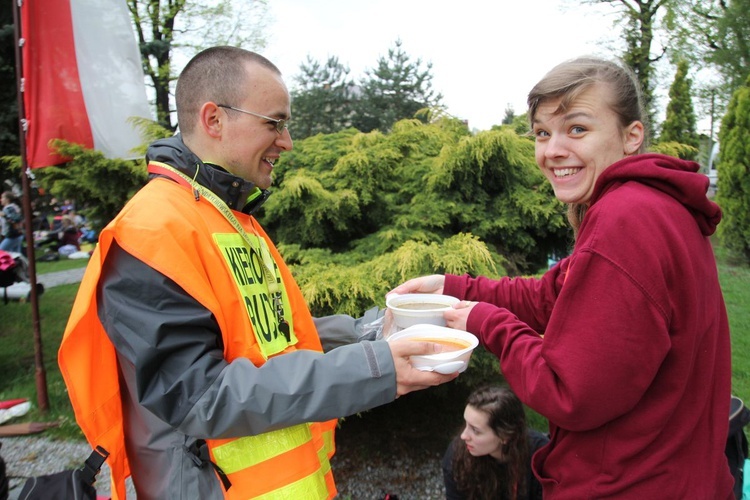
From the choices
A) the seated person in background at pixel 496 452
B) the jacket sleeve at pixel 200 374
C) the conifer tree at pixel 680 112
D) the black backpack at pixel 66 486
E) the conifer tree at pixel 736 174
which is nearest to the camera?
the jacket sleeve at pixel 200 374

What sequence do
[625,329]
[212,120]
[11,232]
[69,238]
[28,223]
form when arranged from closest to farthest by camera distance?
1. [625,329]
2. [212,120]
3. [28,223]
4. [11,232]
5. [69,238]

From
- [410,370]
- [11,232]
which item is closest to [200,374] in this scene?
[410,370]

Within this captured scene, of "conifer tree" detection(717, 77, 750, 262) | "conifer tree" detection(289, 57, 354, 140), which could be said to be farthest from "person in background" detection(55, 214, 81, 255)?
"conifer tree" detection(717, 77, 750, 262)

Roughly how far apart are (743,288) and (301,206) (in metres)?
9.03

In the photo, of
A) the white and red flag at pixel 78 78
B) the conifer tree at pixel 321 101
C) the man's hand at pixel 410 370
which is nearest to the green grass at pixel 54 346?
the white and red flag at pixel 78 78

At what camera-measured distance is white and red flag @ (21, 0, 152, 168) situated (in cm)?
510

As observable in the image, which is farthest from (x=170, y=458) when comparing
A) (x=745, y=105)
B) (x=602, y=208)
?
(x=745, y=105)

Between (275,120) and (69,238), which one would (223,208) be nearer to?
(275,120)

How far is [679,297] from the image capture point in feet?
4.27

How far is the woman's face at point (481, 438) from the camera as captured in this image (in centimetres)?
294

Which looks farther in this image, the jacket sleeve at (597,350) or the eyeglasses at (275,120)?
the eyeglasses at (275,120)

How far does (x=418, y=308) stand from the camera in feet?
6.76

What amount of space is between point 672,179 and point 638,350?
47 cm

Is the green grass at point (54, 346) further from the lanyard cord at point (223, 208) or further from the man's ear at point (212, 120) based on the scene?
the man's ear at point (212, 120)
